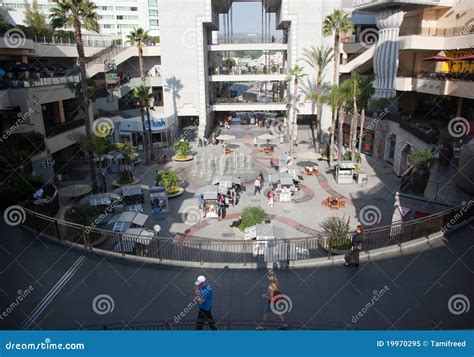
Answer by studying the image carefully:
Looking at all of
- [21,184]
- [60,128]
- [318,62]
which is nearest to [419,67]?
[318,62]

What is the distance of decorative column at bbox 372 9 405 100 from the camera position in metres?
34.3

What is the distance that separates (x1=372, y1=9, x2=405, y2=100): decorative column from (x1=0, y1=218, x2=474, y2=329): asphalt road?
83.1 feet

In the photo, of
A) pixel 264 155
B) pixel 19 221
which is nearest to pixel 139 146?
pixel 264 155

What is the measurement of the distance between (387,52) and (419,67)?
6.74 metres

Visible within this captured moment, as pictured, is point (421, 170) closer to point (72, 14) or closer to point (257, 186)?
point (257, 186)

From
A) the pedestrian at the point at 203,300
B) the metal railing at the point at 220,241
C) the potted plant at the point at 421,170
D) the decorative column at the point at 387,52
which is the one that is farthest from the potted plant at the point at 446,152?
the pedestrian at the point at 203,300

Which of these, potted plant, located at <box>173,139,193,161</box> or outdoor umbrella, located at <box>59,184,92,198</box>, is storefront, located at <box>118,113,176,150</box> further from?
outdoor umbrella, located at <box>59,184,92,198</box>

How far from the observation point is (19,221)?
16062mm

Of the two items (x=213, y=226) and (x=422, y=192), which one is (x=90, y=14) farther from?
(x=422, y=192)

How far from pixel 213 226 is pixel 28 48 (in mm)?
23669

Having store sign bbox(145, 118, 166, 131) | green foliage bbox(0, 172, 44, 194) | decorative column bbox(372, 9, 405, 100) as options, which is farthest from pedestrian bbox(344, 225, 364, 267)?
store sign bbox(145, 118, 166, 131)

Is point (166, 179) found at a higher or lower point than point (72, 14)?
lower

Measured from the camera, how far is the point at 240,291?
11336 millimetres

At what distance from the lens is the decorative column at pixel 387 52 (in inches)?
1351
